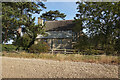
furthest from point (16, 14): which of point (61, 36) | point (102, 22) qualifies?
point (102, 22)

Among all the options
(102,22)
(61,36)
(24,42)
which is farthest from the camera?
(61,36)

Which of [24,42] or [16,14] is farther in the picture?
[24,42]

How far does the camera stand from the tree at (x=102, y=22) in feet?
38.4

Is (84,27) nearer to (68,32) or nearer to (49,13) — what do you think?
(68,32)

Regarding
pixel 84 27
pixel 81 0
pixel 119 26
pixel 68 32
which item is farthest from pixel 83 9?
pixel 68 32

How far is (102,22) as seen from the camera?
41.6ft

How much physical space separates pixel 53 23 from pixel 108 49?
15599mm

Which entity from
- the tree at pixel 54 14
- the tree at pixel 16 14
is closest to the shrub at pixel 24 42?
the tree at pixel 16 14

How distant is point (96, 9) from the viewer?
12.7 meters

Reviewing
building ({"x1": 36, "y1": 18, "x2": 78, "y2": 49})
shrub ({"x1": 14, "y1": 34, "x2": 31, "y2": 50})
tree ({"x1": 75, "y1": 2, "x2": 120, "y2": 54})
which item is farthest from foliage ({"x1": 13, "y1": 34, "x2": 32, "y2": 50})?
tree ({"x1": 75, "y1": 2, "x2": 120, "y2": 54})

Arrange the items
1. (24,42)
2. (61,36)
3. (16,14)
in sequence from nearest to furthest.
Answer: (16,14) < (24,42) < (61,36)

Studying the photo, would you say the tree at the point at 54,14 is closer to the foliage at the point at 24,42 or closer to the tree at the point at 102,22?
the foliage at the point at 24,42

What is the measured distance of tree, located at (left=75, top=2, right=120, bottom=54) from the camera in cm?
1171

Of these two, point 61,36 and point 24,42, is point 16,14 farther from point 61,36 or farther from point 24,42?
point 61,36
